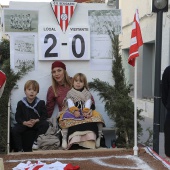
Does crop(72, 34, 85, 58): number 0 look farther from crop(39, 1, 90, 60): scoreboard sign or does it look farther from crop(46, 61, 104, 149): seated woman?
crop(46, 61, 104, 149): seated woman

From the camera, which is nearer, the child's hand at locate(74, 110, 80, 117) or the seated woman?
the seated woman

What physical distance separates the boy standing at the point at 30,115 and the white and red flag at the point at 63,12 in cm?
130

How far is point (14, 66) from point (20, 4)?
1.19 m

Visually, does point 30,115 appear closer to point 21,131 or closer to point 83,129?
point 21,131

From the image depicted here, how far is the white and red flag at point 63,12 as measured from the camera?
689cm

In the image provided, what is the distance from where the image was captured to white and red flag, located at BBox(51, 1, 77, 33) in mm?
6891

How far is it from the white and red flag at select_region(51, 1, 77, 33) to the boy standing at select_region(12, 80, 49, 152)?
4.28 feet

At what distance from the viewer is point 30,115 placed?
20.6 feet

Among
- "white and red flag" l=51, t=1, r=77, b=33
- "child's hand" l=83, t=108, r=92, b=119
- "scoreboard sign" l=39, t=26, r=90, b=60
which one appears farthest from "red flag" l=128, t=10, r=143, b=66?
"white and red flag" l=51, t=1, r=77, b=33

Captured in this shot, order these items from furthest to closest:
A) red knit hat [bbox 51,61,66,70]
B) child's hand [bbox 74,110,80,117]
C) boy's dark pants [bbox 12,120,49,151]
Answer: red knit hat [bbox 51,61,66,70] → boy's dark pants [bbox 12,120,49,151] → child's hand [bbox 74,110,80,117]

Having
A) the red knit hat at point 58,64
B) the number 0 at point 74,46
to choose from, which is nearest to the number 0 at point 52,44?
the red knit hat at point 58,64

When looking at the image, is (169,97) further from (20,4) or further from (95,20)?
(20,4)

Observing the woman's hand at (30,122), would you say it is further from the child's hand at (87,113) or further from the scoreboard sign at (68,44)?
the scoreboard sign at (68,44)

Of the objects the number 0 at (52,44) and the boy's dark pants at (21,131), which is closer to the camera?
the boy's dark pants at (21,131)
